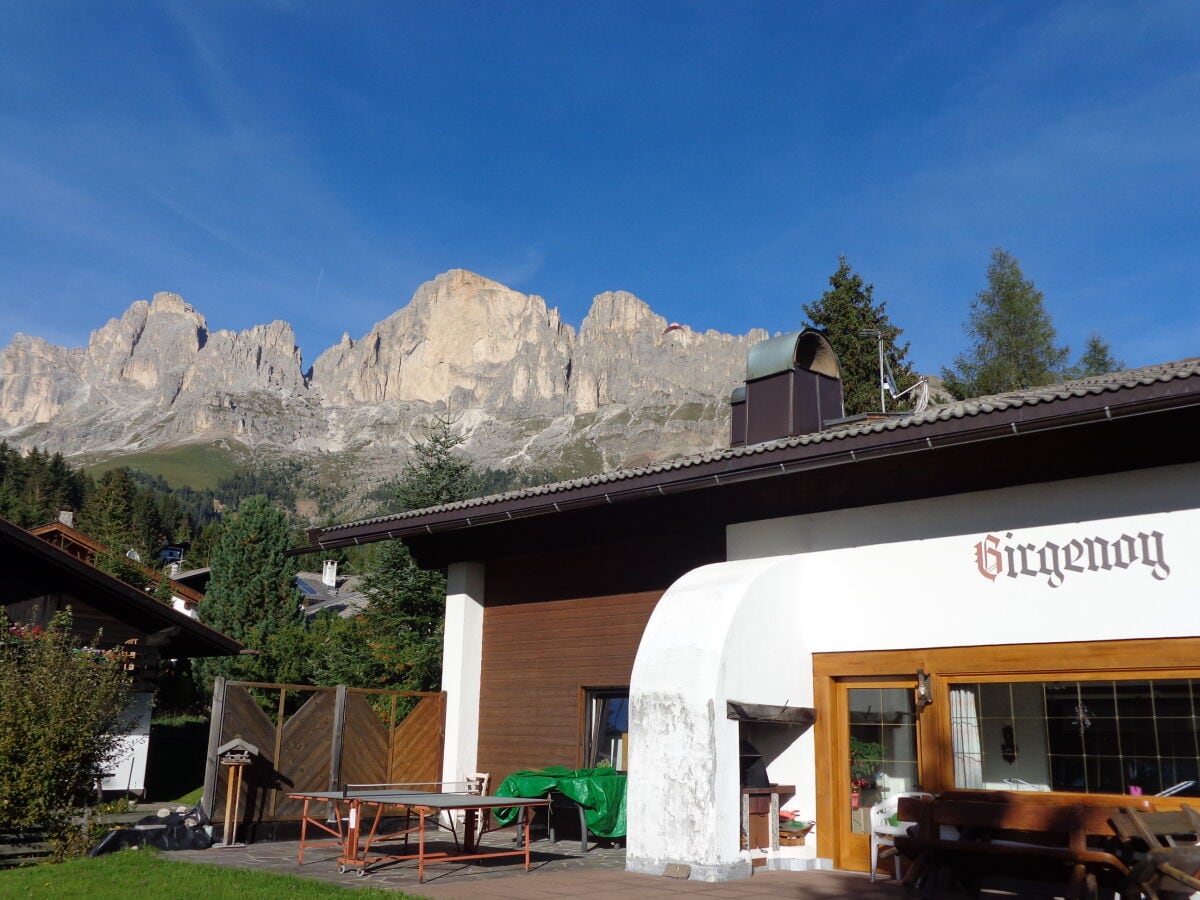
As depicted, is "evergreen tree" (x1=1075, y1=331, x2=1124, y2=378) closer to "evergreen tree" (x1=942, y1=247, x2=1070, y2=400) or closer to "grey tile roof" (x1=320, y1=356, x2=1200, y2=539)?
"evergreen tree" (x1=942, y1=247, x2=1070, y2=400)

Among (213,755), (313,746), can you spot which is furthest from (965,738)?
(213,755)

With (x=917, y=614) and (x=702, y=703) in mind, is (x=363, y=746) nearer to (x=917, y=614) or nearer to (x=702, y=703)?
(x=702, y=703)

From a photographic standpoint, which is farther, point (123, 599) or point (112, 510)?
point (112, 510)

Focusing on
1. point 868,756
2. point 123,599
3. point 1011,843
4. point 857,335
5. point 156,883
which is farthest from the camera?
point 857,335

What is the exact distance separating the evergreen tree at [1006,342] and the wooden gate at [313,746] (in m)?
24.4

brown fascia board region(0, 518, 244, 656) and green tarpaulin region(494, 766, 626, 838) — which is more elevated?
brown fascia board region(0, 518, 244, 656)

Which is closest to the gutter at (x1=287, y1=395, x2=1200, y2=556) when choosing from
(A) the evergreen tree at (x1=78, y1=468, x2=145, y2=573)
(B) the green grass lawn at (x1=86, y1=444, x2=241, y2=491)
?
(A) the evergreen tree at (x1=78, y1=468, x2=145, y2=573)

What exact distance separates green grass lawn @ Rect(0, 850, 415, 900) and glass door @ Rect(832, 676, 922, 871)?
389cm

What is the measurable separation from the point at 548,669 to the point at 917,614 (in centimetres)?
468

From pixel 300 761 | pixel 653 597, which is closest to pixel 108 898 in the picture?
pixel 300 761

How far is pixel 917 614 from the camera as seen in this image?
27.8 ft

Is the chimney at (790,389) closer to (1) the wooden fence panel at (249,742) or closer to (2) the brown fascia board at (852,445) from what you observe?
(2) the brown fascia board at (852,445)

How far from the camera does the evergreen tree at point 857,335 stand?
24.8 meters

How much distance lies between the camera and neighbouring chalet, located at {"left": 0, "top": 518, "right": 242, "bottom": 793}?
1448 centimetres
